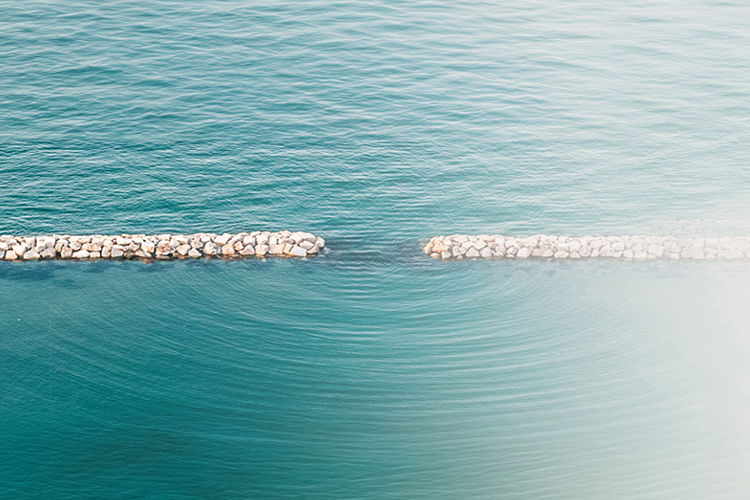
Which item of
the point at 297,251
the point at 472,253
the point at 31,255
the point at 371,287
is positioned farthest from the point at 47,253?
the point at 472,253

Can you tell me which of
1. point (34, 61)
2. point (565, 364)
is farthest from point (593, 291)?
point (34, 61)

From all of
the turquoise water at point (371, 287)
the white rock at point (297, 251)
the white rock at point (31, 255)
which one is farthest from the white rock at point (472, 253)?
the white rock at point (31, 255)

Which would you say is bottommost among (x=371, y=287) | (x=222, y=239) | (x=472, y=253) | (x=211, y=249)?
(x=371, y=287)

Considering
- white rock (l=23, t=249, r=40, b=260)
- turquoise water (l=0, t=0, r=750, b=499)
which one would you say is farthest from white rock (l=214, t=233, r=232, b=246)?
white rock (l=23, t=249, r=40, b=260)

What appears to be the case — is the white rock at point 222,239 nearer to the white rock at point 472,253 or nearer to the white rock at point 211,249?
the white rock at point 211,249

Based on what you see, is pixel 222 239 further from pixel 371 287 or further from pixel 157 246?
pixel 371 287
